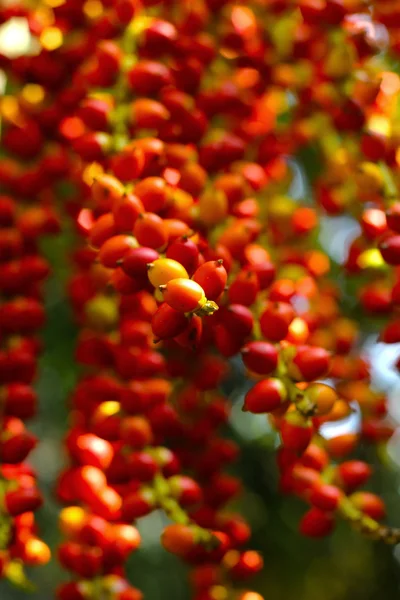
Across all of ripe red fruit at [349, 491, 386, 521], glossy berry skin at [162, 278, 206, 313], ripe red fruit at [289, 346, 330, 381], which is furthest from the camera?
ripe red fruit at [349, 491, 386, 521]

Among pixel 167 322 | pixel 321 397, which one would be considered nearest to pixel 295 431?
pixel 321 397

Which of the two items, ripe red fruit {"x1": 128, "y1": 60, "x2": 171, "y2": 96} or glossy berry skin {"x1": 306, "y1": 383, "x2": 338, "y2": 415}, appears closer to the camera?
glossy berry skin {"x1": 306, "y1": 383, "x2": 338, "y2": 415}

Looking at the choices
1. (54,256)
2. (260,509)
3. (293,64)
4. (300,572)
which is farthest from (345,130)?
(300,572)

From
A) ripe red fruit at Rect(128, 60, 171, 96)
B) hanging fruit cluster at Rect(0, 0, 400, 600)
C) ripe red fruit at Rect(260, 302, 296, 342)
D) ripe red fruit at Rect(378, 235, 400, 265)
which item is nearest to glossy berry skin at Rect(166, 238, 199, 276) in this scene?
hanging fruit cluster at Rect(0, 0, 400, 600)

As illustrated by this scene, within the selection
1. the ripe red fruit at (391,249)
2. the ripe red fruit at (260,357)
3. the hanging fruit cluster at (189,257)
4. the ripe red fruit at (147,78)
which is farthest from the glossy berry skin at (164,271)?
the ripe red fruit at (147,78)

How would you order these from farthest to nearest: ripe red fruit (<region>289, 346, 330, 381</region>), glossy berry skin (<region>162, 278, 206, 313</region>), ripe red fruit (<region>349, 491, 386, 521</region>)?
ripe red fruit (<region>349, 491, 386, 521</region>), ripe red fruit (<region>289, 346, 330, 381</region>), glossy berry skin (<region>162, 278, 206, 313</region>)

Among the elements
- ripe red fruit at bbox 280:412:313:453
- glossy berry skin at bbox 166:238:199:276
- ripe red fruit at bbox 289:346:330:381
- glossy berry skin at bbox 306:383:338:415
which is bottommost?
ripe red fruit at bbox 280:412:313:453

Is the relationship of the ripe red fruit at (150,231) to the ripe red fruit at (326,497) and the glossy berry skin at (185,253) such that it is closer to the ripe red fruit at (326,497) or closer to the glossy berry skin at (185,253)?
the glossy berry skin at (185,253)

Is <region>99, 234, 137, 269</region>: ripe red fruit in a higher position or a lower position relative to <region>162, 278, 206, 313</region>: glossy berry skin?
lower

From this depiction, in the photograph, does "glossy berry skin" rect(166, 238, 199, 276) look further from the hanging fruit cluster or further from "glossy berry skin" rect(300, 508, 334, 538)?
"glossy berry skin" rect(300, 508, 334, 538)

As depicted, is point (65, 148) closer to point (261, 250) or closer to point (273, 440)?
point (261, 250)
